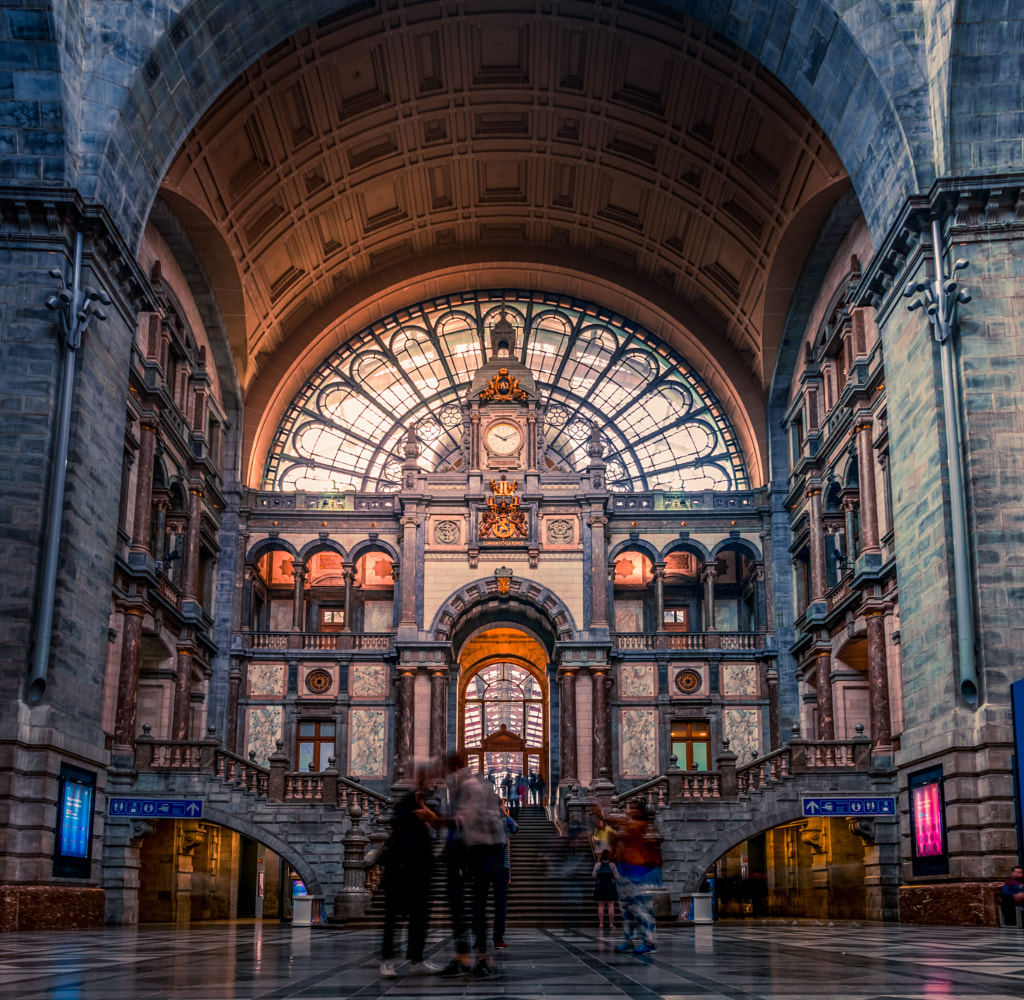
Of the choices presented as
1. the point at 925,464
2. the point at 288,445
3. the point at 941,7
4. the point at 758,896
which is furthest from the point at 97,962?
the point at 288,445

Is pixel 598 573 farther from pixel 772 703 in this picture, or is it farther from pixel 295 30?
pixel 295 30

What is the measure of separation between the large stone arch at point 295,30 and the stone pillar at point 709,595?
1583 centimetres

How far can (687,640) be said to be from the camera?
37219 mm

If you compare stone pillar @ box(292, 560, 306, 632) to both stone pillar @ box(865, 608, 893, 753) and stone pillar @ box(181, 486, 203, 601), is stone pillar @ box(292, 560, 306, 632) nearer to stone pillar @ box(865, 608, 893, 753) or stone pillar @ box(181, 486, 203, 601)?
stone pillar @ box(181, 486, 203, 601)

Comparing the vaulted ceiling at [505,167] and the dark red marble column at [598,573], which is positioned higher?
the vaulted ceiling at [505,167]

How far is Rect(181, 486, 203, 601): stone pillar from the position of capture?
32.9m

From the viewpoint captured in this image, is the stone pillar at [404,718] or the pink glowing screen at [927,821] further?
the stone pillar at [404,718]

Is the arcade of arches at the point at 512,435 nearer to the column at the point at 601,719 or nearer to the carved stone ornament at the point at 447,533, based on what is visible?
the column at the point at 601,719

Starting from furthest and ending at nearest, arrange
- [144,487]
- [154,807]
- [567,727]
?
[567,727] → [144,487] → [154,807]

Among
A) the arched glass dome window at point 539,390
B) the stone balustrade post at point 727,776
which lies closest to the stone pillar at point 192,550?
the arched glass dome window at point 539,390

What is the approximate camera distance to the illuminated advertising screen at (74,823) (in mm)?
20067

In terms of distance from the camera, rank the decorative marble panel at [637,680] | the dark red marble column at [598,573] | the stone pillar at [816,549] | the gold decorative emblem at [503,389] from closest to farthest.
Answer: the stone pillar at [816,549] < the dark red marble column at [598,573] < the decorative marble panel at [637,680] < the gold decorative emblem at [503,389]

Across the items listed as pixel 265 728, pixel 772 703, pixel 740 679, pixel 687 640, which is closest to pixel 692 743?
pixel 740 679

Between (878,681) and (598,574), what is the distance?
1128 centimetres
